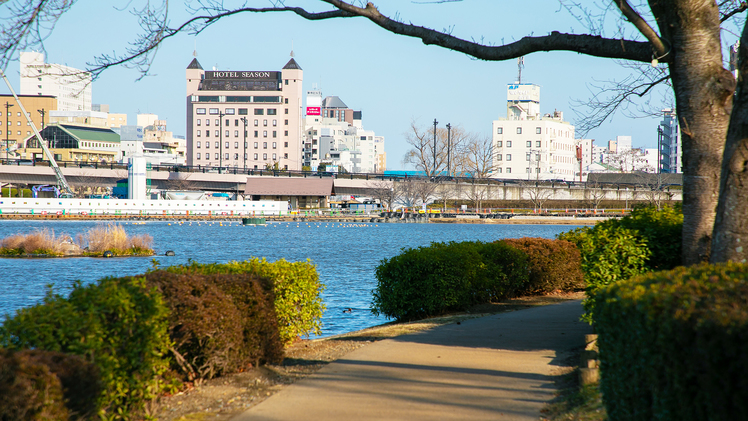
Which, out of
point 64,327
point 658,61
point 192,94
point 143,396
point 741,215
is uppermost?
point 192,94

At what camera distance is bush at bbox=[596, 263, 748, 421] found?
10.3 feet

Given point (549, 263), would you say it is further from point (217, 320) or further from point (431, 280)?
point (217, 320)

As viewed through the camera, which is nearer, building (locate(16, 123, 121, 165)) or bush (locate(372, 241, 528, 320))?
bush (locate(372, 241, 528, 320))

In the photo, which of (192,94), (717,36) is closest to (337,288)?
(717,36)

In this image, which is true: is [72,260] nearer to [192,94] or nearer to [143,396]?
[143,396]

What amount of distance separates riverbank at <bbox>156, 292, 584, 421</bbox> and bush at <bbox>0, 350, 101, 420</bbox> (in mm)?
1623

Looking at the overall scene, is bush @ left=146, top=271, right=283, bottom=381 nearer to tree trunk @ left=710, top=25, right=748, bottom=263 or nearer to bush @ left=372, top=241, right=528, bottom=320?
bush @ left=372, top=241, right=528, bottom=320

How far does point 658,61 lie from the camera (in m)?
7.71

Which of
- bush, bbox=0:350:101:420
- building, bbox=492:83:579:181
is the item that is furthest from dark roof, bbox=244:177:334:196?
bush, bbox=0:350:101:420

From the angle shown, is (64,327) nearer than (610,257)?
Yes

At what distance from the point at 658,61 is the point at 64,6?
720 cm

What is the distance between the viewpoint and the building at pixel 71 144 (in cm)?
15085

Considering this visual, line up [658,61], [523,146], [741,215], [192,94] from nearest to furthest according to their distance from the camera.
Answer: [741,215] → [658,61] → [523,146] → [192,94]

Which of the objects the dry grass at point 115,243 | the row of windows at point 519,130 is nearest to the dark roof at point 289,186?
the dry grass at point 115,243
